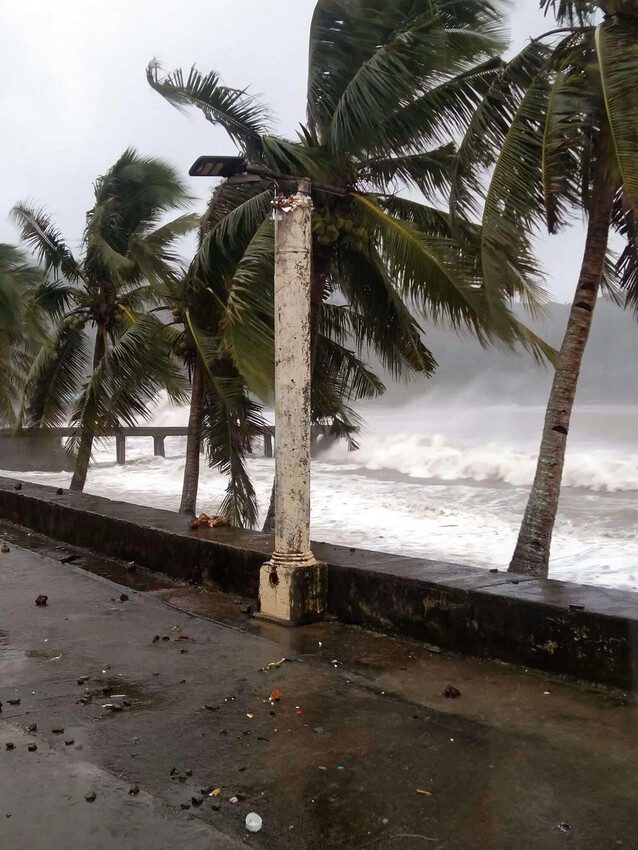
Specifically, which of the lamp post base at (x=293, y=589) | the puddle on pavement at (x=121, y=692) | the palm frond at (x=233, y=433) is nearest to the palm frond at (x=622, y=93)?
the lamp post base at (x=293, y=589)

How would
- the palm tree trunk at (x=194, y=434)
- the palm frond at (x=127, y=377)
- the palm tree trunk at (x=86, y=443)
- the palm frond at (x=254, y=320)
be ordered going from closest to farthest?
the palm frond at (x=254, y=320), the palm frond at (x=127, y=377), the palm tree trunk at (x=86, y=443), the palm tree trunk at (x=194, y=434)

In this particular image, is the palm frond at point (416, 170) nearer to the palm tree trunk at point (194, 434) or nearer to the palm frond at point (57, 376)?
the palm tree trunk at point (194, 434)

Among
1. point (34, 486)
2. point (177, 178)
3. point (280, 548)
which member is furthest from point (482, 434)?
point (280, 548)

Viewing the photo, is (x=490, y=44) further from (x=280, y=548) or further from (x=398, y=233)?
(x=280, y=548)

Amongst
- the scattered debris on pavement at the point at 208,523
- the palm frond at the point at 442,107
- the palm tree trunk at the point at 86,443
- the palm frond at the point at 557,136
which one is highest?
the palm frond at the point at 442,107

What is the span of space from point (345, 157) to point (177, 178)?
8.57 meters

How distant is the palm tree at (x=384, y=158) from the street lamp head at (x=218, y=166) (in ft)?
8.24

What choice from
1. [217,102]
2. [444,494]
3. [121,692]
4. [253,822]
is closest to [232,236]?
[217,102]

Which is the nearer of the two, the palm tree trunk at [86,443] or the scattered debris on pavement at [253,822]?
the scattered debris on pavement at [253,822]

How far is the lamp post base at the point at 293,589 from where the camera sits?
5.92 meters

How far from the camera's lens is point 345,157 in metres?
10.8

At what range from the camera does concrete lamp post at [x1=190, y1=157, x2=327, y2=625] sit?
5.89 m

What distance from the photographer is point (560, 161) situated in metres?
8.45

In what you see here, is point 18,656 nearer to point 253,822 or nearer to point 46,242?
point 253,822
